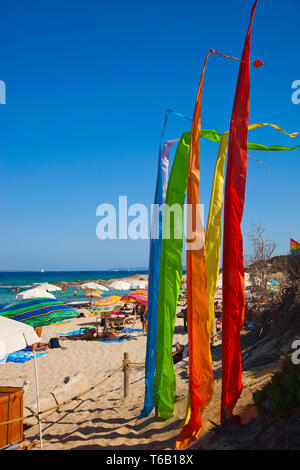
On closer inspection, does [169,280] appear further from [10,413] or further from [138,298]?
[138,298]

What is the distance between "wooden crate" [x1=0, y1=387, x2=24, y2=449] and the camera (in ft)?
18.9

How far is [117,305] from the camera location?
19.0 meters

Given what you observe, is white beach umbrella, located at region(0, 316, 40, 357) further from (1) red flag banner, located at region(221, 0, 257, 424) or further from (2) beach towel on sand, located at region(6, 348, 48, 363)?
(2) beach towel on sand, located at region(6, 348, 48, 363)

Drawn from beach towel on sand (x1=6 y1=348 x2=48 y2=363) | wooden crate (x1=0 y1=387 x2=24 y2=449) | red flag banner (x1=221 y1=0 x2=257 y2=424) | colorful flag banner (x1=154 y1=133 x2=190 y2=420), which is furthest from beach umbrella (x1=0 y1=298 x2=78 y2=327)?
beach towel on sand (x1=6 y1=348 x2=48 y2=363)

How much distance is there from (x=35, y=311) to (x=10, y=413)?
7.57 ft

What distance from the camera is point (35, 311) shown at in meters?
7.75

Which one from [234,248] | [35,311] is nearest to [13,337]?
[35,311]

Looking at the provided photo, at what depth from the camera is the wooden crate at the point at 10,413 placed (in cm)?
576

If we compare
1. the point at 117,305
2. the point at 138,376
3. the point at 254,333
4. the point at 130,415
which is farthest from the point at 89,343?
the point at 130,415

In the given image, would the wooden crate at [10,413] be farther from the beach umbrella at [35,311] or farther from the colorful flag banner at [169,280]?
the colorful flag banner at [169,280]

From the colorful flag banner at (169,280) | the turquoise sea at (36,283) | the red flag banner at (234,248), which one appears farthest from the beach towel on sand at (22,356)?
the turquoise sea at (36,283)

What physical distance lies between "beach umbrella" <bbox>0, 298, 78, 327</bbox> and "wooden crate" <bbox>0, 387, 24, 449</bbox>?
1.68 meters

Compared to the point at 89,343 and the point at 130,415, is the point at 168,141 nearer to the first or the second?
the point at 130,415
